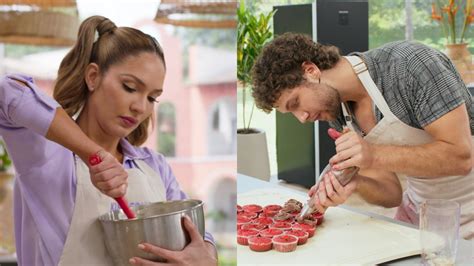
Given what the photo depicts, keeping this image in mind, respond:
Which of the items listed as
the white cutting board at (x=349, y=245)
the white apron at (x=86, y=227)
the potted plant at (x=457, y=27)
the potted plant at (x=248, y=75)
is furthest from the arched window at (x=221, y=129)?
the potted plant at (x=457, y=27)

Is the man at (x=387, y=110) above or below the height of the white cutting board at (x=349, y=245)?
above

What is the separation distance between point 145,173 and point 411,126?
651 mm

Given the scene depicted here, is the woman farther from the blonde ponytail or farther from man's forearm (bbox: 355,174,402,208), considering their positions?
man's forearm (bbox: 355,174,402,208)

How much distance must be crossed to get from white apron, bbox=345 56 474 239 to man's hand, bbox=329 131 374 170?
0.39 ft

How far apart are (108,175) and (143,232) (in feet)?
0.22

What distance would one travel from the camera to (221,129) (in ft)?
2.06

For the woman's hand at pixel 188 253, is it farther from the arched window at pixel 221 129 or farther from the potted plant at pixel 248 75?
the potted plant at pixel 248 75

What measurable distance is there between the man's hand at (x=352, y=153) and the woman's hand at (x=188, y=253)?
44 cm

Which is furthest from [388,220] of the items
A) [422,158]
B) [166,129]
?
[166,129]

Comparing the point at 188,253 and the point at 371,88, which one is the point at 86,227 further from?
the point at 371,88

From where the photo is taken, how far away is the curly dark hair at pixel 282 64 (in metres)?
1.06

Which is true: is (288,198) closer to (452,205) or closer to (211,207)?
(452,205)

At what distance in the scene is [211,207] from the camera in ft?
2.03

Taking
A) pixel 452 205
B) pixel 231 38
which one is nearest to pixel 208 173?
pixel 231 38
